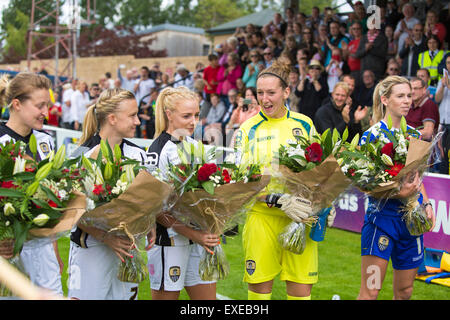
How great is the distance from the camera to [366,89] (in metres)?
9.94

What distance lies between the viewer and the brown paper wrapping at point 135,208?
9.95ft

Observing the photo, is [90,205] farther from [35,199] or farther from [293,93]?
[293,93]

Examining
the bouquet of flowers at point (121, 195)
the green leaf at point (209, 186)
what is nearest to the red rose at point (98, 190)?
the bouquet of flowers at point (121, 195)

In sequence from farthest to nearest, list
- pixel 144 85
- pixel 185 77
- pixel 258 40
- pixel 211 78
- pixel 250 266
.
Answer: pixel 144 85 → pixel 185 77 → pixel 258 40 → pixel 211 78 → pixel 250 266

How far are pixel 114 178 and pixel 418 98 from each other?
6619 millimetres

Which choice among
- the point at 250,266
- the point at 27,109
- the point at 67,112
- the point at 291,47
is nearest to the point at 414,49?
the point at 291,47

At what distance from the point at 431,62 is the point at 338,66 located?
1972mm

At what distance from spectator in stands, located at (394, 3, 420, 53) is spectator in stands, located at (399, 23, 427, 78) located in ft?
0.90

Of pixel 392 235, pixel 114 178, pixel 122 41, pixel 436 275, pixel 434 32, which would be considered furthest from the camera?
pixel 122 41

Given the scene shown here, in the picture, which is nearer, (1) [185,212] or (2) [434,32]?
(1) [185,212]
